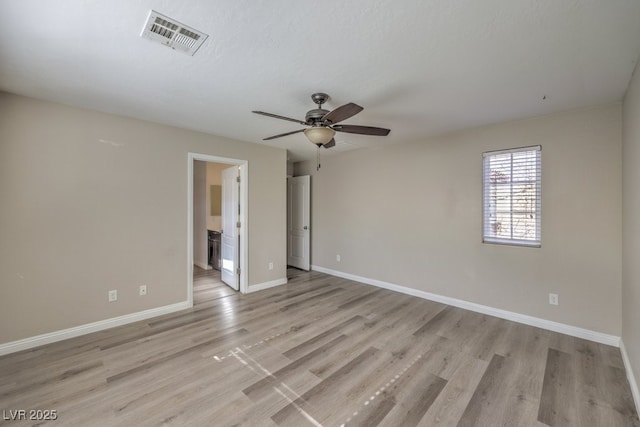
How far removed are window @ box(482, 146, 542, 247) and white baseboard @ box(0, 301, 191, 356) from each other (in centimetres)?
435

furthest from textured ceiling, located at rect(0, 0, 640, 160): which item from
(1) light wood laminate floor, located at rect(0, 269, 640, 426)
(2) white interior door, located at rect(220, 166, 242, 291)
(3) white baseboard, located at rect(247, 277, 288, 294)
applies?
(3) white baseboard, located at rect(247, 277, 288, 294)

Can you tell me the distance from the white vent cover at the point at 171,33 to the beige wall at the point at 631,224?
3218 mm

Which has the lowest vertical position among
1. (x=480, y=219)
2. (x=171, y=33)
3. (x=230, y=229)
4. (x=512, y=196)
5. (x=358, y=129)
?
(x=230, y=229)

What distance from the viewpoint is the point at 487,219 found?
3521 mm

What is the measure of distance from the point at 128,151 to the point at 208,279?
9.23ft

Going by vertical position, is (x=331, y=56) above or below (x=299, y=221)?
above

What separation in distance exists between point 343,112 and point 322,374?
221cm

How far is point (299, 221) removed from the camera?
601 centimetres

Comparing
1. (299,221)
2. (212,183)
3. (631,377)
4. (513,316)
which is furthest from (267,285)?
(631,377)

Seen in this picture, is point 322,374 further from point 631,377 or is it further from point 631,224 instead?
point 631,224

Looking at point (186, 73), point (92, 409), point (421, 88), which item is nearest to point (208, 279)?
point (92, 409)

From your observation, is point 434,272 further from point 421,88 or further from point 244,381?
point 244,381

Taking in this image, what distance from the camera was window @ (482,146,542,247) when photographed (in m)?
3.17

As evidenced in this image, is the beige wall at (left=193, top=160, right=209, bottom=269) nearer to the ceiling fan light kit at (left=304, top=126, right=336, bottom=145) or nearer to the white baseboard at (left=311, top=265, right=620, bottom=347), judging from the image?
the white baseboard at (left=311, top=265, right=620, bottom=347)
